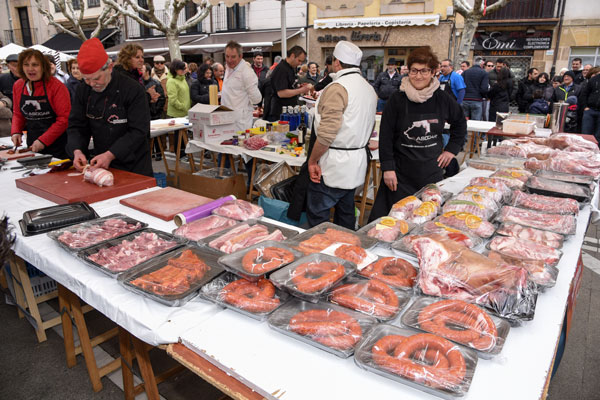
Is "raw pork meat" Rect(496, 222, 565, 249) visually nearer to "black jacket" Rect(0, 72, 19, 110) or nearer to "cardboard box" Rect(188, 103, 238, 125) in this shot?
"cardboard box" Rect(188, 103, 238, 125)

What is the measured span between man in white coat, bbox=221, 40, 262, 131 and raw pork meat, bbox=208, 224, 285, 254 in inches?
147

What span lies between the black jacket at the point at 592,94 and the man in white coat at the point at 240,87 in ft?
21.6

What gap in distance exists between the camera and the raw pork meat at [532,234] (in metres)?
1.99

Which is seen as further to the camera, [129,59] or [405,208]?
[129,59]

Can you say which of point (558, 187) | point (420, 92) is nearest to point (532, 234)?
point (558, 187)

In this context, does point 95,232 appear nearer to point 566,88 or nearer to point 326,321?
point 326,321

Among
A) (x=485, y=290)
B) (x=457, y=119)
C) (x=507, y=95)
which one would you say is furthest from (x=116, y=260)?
(x=507, y=95)

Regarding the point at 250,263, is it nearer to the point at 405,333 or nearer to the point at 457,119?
the point at 405,333

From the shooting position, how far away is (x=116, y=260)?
1798 mm

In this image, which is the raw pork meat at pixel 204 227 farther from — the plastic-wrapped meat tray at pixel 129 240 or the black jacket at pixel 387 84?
the black jacket at pixel 387 84

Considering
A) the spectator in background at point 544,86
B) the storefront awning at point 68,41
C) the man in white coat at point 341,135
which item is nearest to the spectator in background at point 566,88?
the spectator in background at point 544,86

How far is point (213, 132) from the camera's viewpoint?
5250 mm

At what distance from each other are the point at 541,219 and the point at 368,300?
1.38 metres

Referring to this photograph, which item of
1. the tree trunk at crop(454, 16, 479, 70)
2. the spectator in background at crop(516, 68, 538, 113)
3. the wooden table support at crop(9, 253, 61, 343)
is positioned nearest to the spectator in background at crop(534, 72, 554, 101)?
the spectator in background at crop(516, 68, 538, 113)
